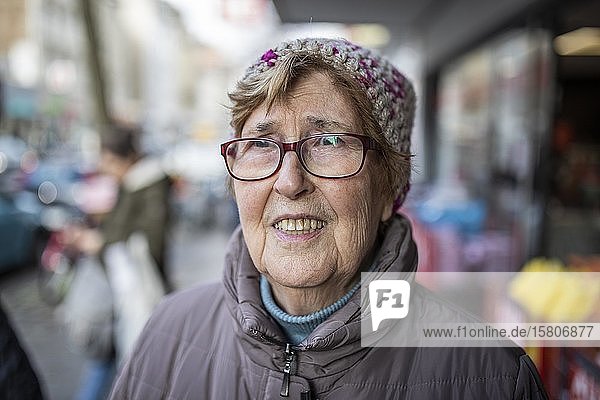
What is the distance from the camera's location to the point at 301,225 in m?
1.62

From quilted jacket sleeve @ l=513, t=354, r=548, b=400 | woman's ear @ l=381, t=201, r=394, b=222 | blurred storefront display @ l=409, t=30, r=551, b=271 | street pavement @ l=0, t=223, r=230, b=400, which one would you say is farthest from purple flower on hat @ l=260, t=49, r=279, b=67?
blurred storefront display @ l=409, t=30, r=551, b=271

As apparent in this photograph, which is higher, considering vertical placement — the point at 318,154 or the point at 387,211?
the point at 318,154

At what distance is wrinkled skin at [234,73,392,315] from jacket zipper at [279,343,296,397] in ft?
0.53

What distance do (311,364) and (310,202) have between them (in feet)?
1.29

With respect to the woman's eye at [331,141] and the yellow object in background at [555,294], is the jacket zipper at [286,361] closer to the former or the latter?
the woman's eye at [331,141]

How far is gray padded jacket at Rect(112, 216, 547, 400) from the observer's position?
62.2 inches

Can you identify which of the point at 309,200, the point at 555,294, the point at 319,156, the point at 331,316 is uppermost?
the point at 319,156

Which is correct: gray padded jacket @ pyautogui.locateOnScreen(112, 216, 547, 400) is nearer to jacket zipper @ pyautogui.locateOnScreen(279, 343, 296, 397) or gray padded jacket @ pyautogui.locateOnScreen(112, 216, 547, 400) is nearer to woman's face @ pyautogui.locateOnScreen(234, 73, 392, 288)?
jacket zipper @ pyautogui.locateOnScreen(279, 343, 296, 397)

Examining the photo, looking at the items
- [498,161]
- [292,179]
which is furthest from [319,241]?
[498,161]

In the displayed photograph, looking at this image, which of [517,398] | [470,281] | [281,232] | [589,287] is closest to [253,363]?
[281,232]

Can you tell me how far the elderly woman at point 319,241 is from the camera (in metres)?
1.60

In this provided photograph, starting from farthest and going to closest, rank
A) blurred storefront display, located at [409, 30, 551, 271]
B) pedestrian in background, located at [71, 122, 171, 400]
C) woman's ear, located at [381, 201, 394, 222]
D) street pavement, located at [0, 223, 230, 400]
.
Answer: blurred storefront display, located at [409, 30, 551, 271] < street pavement, located at [0, 223, 230, 400] < pedestrian in background, located at [71, 122, 171, 400] < woman's ear, located at [381, 201, 394, 222]

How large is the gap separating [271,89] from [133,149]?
330 centimetres

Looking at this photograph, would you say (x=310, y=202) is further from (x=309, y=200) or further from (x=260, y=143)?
(x=260, y=143)
